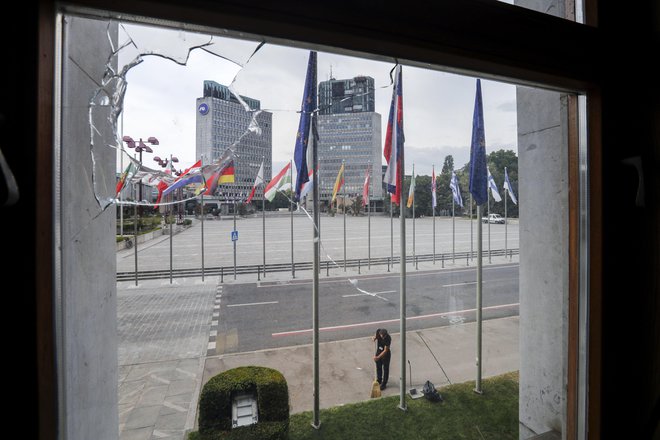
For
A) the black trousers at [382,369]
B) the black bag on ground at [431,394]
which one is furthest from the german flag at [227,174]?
the black bag on ground at [431,394]

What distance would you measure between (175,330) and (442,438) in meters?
3.50

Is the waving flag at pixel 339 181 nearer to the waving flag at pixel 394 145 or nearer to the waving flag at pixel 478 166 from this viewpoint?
the waving flag at pixel 394 145

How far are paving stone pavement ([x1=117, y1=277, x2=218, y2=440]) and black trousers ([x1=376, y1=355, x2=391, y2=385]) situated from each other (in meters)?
2.26

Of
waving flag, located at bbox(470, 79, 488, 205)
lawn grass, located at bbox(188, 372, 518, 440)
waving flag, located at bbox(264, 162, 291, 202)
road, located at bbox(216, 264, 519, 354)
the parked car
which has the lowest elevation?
lawn grass, located at bbox(188, 372, 518, 440)

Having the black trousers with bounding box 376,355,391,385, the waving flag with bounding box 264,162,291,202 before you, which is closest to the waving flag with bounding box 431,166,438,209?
the black trousers with bounding box 376,355,391,385

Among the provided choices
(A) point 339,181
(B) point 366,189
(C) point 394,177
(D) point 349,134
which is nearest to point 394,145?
(C) point 394,177

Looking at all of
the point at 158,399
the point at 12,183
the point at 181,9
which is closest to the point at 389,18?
the point at 181,9

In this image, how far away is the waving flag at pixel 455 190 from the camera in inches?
209

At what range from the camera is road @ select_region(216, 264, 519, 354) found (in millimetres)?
5754

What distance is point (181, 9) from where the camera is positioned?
2.03 ft

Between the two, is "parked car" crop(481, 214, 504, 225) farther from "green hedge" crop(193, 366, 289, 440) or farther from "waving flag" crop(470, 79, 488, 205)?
"green hedge" crop(193, 366, 289, 440)

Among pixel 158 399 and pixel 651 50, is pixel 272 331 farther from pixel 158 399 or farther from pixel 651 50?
pixel 651 50

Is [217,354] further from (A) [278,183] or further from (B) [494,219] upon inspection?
(B) [494,219]

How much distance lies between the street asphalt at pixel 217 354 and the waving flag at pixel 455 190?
1959 mm
